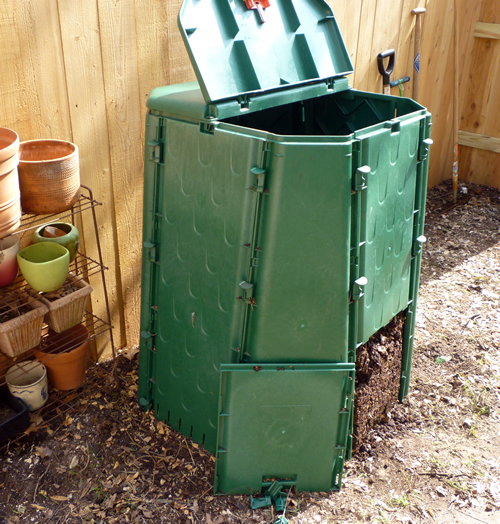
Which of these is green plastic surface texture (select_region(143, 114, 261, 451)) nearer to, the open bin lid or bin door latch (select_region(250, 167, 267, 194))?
bin door latch (select_region(250, 167, 267, 194))

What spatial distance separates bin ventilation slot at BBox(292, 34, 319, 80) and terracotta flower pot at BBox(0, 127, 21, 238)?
45.6 inches

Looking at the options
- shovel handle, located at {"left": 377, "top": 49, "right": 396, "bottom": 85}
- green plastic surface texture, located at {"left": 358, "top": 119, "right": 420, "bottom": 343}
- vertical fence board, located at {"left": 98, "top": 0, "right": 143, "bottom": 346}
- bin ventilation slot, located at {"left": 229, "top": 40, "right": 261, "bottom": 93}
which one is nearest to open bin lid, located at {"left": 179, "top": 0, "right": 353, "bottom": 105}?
bin ventilation slot, located at {"left": 229, "top": 40, "right": 261, "bottom": 93}

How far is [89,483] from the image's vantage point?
7.72 ft

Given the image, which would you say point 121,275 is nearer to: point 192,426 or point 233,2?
point 192,426

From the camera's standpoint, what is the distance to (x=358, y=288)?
81.8 inches

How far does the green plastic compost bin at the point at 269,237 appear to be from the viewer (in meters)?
1.93

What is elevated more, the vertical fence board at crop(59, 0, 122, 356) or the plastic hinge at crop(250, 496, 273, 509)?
the vertical fence board at crop(59, 0, 122, 356)

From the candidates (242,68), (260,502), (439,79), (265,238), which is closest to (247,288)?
(265,238)

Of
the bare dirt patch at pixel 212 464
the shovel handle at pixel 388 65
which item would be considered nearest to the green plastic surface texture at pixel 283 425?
the bare dirt patch at pixel 212 464

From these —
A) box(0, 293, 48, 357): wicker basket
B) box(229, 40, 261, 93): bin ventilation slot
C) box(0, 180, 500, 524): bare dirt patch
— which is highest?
A: box(229, 40, 261, 93): bin ventilation slot

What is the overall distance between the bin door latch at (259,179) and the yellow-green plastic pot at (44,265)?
906 mm

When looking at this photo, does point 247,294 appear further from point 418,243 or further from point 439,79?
point 439,79

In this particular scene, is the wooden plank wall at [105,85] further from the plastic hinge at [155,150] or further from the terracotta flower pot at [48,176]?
the plastic hinge at [155,150]

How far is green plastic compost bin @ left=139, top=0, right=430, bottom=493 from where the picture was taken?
75.9 inches
